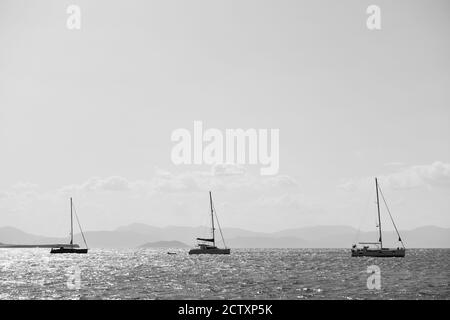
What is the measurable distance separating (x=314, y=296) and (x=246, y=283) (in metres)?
14.5

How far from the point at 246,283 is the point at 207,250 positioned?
98865 mm

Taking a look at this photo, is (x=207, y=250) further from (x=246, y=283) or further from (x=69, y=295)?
(x=69, y=295)
